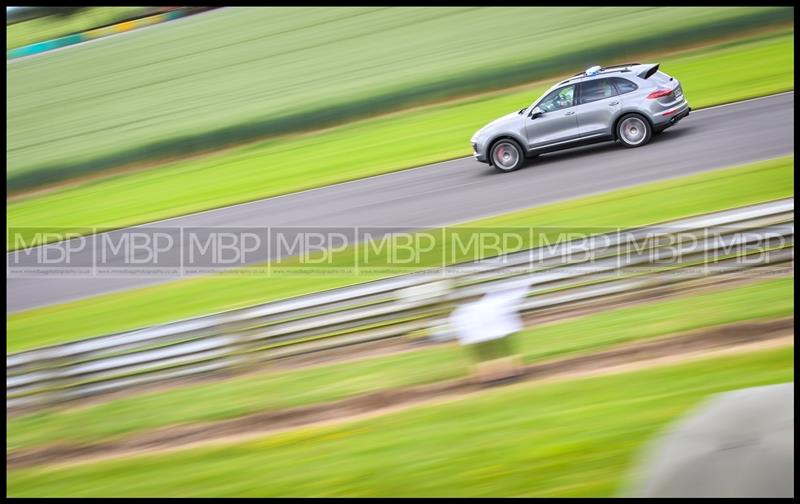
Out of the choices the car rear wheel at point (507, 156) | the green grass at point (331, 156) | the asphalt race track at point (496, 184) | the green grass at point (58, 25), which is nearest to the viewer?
the asphalt race track at point (496, 184)

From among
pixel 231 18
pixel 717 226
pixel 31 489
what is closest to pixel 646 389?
pixel 717 226

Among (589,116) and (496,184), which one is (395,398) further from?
(589,116)

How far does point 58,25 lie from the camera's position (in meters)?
12.5

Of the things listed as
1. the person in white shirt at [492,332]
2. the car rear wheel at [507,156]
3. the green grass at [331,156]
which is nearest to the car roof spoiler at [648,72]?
the green grass at [331,156]

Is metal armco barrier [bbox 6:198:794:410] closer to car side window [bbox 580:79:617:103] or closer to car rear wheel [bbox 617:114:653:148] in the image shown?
car rear wheel [bbox 617:114:653:148]

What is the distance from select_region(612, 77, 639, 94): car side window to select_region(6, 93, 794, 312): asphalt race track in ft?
2.65

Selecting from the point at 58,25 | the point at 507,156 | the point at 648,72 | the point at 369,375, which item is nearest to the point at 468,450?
the point at 369,375

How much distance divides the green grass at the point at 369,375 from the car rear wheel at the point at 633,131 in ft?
11.4

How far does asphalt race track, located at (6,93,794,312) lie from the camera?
9.28 metres

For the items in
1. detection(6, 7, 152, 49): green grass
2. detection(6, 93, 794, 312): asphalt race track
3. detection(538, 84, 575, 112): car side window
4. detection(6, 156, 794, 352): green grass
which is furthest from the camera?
detection(6, 7, 152, 49): green grass

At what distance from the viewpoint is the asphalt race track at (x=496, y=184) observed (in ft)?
30.5

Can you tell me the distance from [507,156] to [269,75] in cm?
491

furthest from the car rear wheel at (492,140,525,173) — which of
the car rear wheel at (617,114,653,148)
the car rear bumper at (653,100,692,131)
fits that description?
the car rear bumper at (653,100,692,131)

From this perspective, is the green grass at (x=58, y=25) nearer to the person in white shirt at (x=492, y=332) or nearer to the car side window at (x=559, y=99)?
the car side window at (x=559, y=99)
